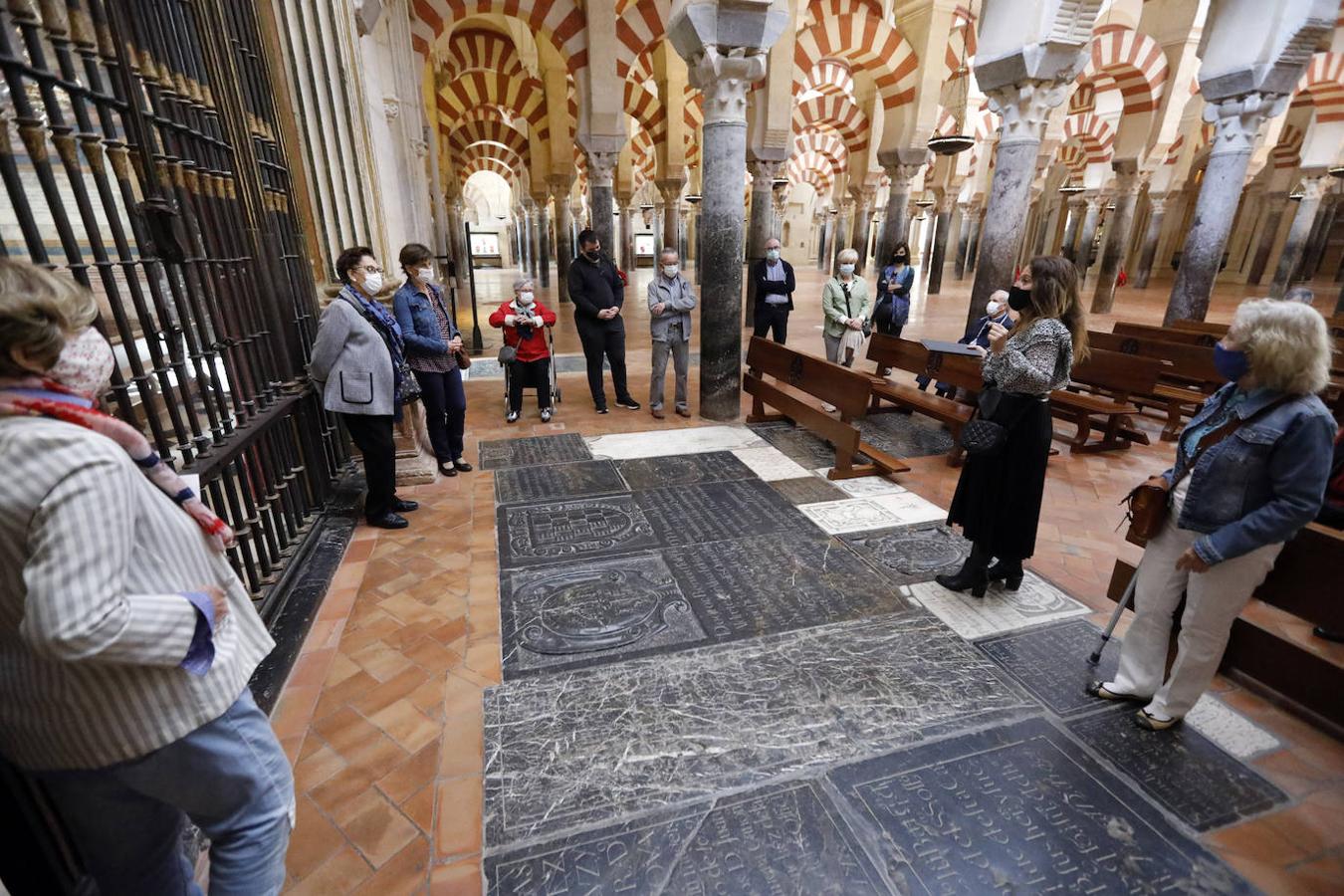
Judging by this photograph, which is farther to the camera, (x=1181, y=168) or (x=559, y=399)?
(x=1181, y=168)

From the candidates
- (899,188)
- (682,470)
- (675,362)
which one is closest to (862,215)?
(899,188)

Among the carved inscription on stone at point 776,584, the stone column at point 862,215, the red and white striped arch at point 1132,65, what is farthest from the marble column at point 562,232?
the carved inscription on stone at point 776,584

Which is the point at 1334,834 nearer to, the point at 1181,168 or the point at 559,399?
the point at 559,399

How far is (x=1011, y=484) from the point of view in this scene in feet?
9.63

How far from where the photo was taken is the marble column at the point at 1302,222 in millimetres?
13938

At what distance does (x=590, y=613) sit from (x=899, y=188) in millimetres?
13531

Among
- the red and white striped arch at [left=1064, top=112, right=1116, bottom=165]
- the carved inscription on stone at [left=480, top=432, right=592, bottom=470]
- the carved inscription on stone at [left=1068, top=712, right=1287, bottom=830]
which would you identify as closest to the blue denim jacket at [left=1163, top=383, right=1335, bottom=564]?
the carved inscription on stone at [left=1068, top=712, right=1287, bottom=830]

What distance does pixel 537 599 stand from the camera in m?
3.14

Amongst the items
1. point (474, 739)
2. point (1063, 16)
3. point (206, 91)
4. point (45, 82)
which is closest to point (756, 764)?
point (474, 739)

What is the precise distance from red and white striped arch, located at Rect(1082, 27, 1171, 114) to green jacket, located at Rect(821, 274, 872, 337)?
29.7 feet

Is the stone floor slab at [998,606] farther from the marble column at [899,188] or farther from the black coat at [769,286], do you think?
the marble column at [899,188]

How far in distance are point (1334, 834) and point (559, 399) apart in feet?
20.0

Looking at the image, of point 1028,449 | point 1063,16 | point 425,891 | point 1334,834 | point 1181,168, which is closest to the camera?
point 425,891

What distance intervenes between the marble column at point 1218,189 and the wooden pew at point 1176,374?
9.06 ft
